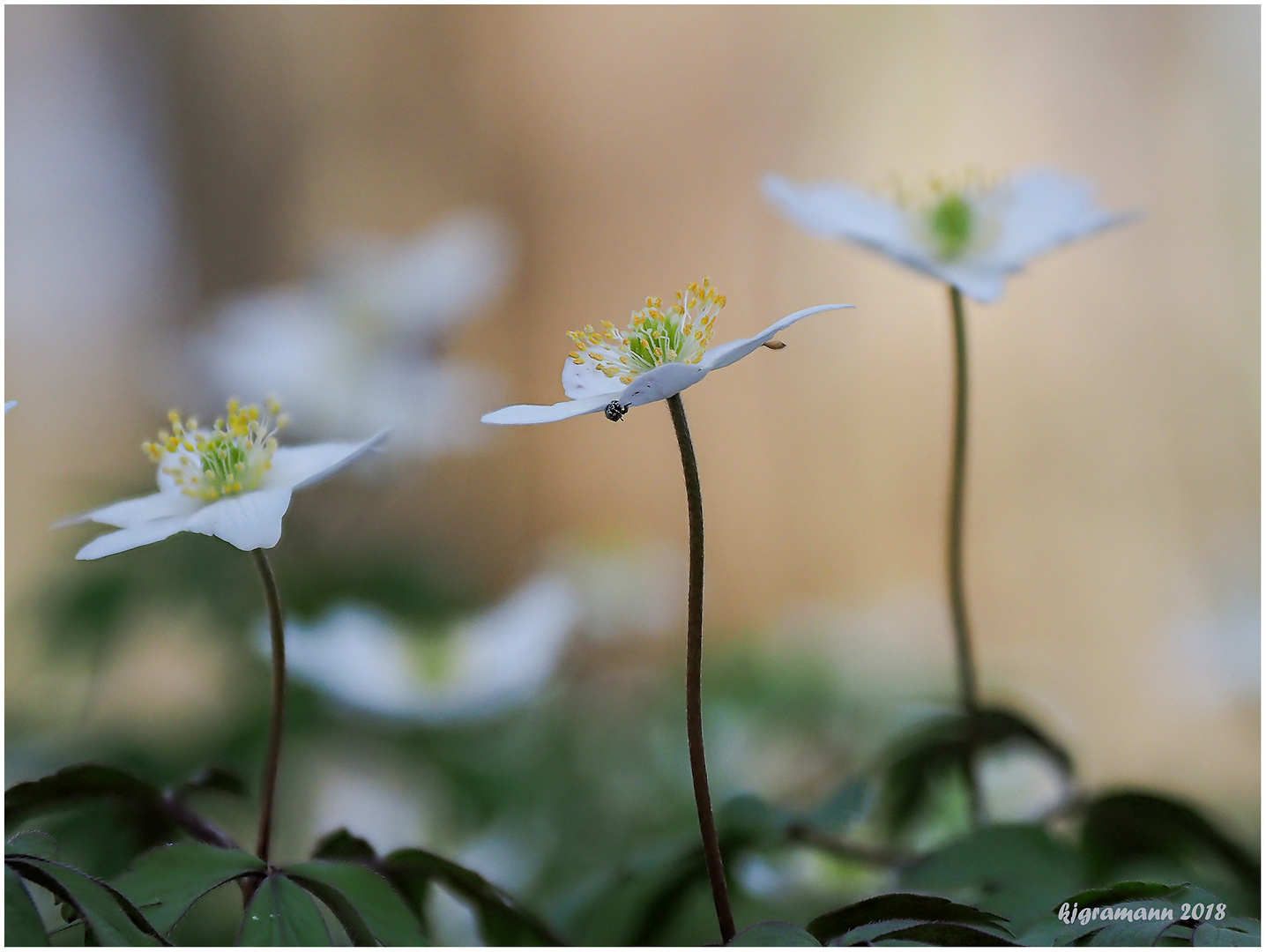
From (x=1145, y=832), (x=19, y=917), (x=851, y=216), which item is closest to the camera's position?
(x=19, y=917)

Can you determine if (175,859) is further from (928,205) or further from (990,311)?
(990,311)

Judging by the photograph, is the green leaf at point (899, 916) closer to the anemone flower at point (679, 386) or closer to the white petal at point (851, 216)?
the anemone flower at point (679, 386)

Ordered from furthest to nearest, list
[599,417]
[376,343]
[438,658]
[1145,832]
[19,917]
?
[599,417], [376,343], [438,658], [1145,832], [19,917]

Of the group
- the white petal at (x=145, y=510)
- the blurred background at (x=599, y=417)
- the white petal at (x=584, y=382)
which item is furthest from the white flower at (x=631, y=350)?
the blurred background at (x=599, y=417)

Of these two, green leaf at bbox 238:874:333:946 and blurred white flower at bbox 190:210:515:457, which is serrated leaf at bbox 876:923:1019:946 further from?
blurred white flower at bbox 190:210:515:457

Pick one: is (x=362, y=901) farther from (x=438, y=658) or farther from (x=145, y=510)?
(x=438, y=658)

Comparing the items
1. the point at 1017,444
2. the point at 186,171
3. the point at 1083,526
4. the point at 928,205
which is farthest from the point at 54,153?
A: the point at 1083,526

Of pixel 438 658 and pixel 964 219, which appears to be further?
pixel 438 658

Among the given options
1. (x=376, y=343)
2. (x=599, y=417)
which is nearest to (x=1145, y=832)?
(x=376, y=343)
